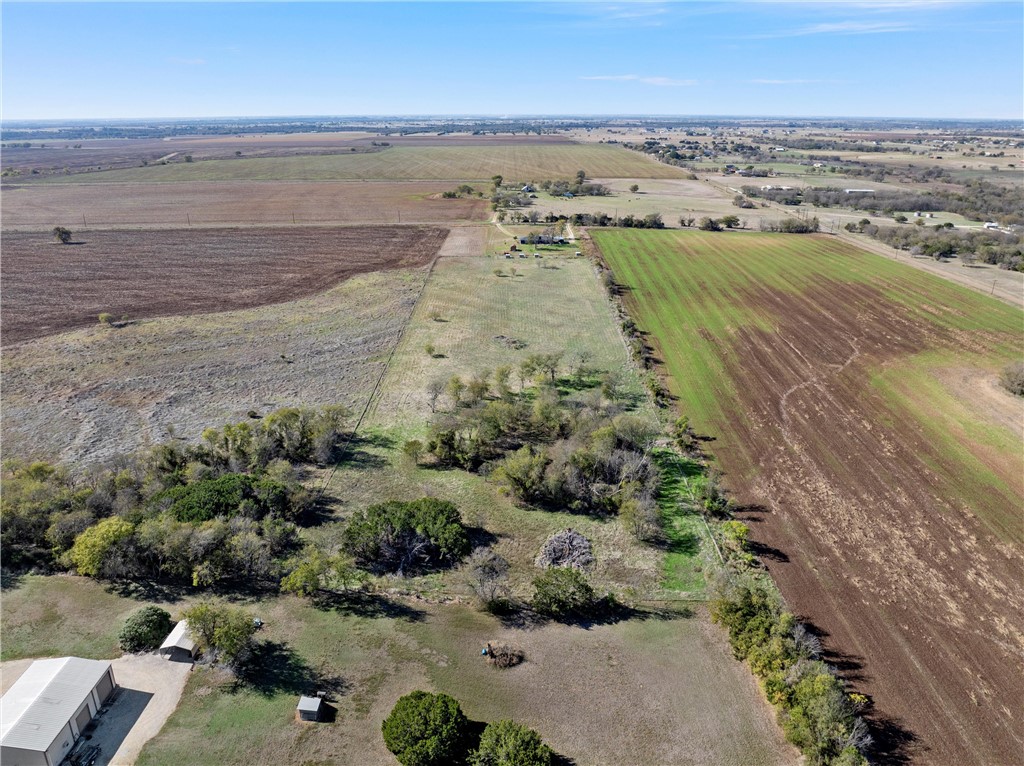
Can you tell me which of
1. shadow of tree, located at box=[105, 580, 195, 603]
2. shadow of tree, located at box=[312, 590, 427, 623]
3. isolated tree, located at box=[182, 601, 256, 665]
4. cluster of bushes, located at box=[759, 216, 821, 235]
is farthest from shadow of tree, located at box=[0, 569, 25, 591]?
cluster of bushes, located at box=[759, 216, 821, 235]

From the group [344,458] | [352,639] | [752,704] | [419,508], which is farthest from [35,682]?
[752,704]

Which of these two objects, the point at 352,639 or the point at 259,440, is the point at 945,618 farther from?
the point at 259,440

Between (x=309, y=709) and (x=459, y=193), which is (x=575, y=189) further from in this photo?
(x=309, y=709)

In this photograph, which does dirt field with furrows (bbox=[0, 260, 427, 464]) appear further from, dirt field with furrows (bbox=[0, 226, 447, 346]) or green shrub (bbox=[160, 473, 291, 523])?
green shrub (bbox=[160, 473, 291, 523])

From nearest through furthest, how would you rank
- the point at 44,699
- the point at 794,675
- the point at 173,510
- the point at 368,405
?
the point at 44,699, the point at 794,675, the point at 173,510, the point at 368,405

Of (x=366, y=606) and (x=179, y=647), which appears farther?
(x=366, y=606)

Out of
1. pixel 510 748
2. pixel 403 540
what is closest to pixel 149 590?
pixel 403 540
